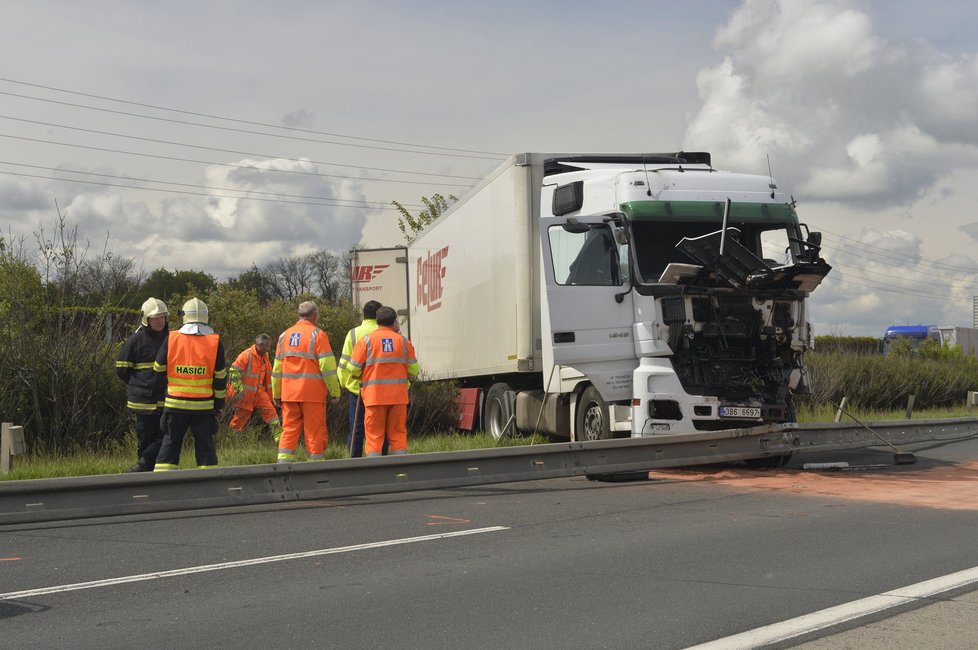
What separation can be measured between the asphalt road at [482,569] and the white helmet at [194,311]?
2.07m

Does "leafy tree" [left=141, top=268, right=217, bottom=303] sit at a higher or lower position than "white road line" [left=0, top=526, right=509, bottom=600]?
higher

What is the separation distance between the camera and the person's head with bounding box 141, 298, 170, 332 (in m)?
9.99

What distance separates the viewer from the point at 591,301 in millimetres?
11422

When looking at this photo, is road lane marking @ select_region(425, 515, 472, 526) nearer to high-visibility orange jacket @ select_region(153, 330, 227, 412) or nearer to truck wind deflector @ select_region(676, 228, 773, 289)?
high-visibility orange jacket @ select_region(153, 330, 227, 412)

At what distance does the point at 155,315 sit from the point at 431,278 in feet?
30.7

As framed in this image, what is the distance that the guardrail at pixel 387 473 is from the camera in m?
7.75

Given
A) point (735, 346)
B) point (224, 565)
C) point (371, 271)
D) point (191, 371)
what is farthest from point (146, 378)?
point (371, 271)

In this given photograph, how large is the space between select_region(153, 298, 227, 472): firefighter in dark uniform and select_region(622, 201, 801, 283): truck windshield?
14.5 feet

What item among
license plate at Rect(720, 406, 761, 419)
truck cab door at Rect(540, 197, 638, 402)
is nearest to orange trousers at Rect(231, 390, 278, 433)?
truck cab door at Rect(540, 197, 638, 402)

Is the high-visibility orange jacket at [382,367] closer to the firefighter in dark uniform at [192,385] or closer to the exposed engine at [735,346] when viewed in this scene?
the firefighter in dark uniform at [192,385]

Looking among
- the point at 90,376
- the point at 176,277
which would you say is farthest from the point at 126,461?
the point at 176,277

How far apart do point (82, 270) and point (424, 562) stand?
26.5 feet

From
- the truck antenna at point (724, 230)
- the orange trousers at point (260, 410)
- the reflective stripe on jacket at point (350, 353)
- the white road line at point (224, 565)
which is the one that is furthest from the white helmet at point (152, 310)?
the truck antenna at point (724, 230)

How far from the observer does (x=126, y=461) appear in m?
11.5
